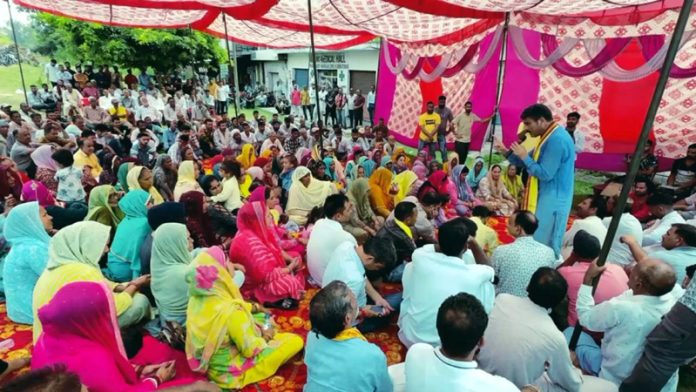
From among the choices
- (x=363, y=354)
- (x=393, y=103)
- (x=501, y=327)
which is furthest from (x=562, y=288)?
(x=393, y=103)

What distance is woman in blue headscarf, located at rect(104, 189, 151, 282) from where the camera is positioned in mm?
3299

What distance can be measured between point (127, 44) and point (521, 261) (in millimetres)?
16947

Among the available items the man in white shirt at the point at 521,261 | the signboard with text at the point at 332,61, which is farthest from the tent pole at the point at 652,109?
the signboard with text at the point at 332,61

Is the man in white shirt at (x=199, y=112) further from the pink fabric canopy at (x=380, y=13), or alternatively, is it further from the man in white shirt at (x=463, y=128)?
the man in white shirt at (x=463, y=128)

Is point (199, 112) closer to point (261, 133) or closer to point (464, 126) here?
point (261, 133)

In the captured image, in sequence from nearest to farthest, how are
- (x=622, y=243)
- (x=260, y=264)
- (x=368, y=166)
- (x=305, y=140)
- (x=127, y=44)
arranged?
(x=622, y=243) < (x=260, y=264) < (x=368, y=166) < (x=305, y=140) < (x=127, y=44)

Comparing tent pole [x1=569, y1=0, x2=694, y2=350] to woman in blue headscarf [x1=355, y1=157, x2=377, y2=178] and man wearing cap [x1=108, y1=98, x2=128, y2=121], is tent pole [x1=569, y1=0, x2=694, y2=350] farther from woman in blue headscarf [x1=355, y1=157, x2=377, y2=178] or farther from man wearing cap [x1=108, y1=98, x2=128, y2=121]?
man wearing cap [x1=108, y1=98, x2=128, y2=121]

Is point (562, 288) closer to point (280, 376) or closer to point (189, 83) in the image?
point (280, 376)

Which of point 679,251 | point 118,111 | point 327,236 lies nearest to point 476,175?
point 679,251

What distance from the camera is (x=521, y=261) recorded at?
102 inches

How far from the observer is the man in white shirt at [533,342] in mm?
1824

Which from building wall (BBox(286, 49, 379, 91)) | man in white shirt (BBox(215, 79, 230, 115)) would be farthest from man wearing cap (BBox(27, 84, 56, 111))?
building wall (BBox(286, 49, 379, 91))

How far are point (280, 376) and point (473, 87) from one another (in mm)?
7794

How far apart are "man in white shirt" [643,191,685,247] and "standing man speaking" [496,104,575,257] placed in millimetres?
785
